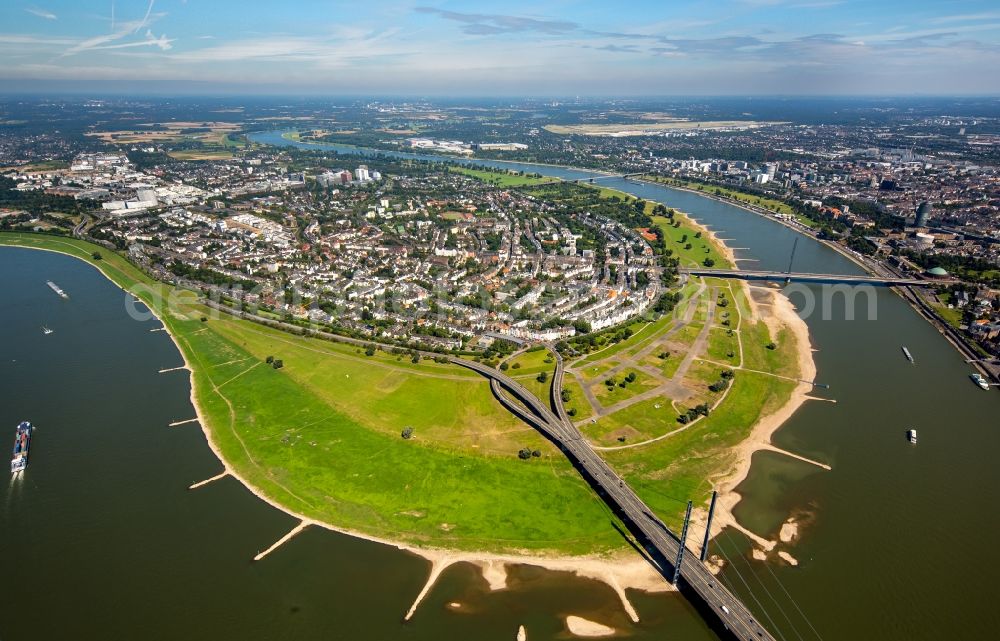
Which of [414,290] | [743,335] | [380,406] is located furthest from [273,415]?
[743,335]

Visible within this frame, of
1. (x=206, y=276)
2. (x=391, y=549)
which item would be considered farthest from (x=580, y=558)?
(x=206, y=276)

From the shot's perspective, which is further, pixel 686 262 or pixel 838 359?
pixel 686 262

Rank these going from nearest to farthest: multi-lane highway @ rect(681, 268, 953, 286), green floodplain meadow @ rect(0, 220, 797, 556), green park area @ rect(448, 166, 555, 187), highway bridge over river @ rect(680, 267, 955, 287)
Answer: green floodplain meadow @ rect(0, 220, 797, 556), highway bridge over river @ rect(680, 267, 955, 287), multi-lane highway @ rect(681, 268, 953, 286), green park area @ rect(448, 166, 555, 187)

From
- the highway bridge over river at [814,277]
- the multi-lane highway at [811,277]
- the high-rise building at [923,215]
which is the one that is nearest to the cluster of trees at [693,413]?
the highway bridge over river at [814,277]

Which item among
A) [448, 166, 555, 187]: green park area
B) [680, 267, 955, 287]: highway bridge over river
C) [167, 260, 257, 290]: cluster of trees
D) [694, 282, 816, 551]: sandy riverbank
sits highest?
[448, 166, 555, 187]: green park area

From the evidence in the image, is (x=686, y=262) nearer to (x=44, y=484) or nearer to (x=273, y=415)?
(x=273, y=415)

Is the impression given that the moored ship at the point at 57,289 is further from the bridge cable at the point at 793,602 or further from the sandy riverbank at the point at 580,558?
the bridge cable at the point at 793,602

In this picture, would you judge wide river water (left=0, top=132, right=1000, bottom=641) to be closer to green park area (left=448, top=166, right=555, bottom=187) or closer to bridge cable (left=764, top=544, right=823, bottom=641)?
bridge cable (left=764, top=544, right=823, bottom=641)

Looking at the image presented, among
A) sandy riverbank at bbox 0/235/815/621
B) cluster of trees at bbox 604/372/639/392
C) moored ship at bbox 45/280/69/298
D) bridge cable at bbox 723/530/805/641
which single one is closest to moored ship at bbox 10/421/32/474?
sandy riverbank at bbox 0/235/815/621
